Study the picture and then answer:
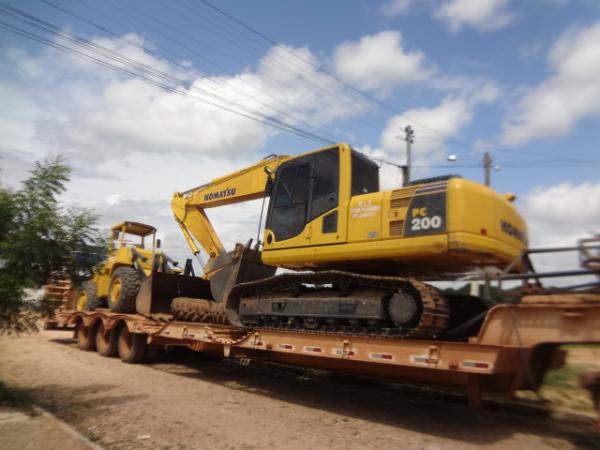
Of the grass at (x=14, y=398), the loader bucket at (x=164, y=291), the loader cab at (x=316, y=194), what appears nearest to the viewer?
the grass at (x=14, y=398)

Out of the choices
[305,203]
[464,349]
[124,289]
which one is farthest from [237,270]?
[464,349]

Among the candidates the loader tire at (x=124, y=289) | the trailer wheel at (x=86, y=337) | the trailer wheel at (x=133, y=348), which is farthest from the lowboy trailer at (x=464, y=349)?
the trailer wheel at (x=86, y=337)

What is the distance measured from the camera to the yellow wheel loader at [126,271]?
11523 mm

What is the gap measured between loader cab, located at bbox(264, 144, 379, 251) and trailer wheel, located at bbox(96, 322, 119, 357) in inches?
220

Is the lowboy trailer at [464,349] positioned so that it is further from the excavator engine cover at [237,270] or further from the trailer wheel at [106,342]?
the trailer wheel at [106,342]

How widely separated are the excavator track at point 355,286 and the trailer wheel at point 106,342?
4.30 metres

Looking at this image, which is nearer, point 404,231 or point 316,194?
point 404,231

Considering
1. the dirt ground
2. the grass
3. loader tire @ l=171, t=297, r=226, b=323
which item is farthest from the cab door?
the grass

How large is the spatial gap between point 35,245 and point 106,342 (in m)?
6.01

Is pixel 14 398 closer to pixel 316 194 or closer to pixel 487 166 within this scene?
pixel 316 194

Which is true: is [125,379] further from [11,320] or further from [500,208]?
[500,208]

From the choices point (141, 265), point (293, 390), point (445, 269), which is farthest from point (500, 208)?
point (141, 265)

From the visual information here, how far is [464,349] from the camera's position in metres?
5.42

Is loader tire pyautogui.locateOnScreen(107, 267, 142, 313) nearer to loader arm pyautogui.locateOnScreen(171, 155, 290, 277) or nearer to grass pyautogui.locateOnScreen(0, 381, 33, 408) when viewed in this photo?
loader arm pyautogui.locateOnScreen(171, 155, 290, 277)
